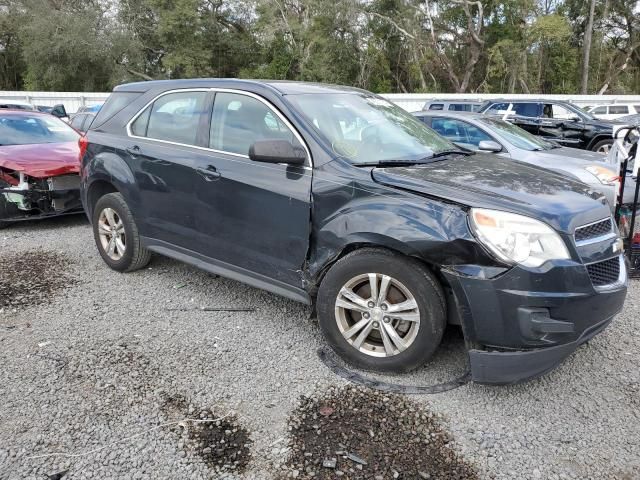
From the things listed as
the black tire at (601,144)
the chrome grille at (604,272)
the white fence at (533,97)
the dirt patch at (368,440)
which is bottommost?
the dirt patch at (368,440)

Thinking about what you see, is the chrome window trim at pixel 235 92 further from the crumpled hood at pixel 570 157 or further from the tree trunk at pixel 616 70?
the tree trunk at pixel 616 70

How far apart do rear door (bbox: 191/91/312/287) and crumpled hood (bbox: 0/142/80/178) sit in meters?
3.49

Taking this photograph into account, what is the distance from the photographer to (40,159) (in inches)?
263

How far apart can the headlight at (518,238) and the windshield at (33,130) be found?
6873 mm

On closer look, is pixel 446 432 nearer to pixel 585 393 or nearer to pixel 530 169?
pixel 585 393

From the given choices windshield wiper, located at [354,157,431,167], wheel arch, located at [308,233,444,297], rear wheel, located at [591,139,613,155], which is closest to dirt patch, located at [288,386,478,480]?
wheel arch, located at [308,233,444,297]

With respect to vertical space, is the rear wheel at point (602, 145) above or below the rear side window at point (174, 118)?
below

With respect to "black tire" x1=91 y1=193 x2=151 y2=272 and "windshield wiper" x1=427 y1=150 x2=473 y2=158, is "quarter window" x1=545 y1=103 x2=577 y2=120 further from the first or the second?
"black tire" x1=91 y1=193 x2=151 y2=272

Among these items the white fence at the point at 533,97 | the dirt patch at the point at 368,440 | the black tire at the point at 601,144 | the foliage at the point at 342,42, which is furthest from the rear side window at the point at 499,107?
the foliage at the point at 342,42

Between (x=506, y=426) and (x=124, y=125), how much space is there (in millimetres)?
3950

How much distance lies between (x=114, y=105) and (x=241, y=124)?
176cm

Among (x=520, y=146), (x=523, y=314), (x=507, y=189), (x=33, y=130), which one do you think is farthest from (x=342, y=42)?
(x=523, y=314)

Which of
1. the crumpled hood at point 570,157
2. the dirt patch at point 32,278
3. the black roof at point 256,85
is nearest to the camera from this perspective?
the black roof at point 256,85

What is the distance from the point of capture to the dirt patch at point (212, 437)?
8.28ft
